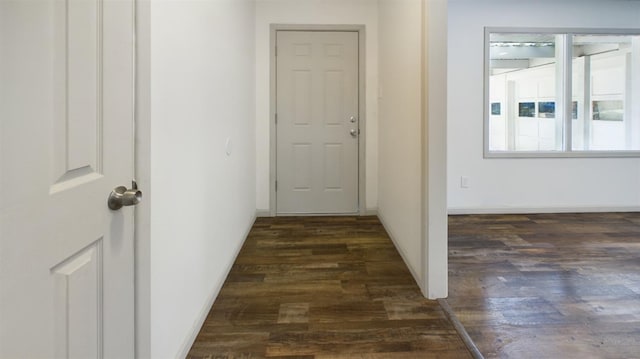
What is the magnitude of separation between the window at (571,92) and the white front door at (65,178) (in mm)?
4386

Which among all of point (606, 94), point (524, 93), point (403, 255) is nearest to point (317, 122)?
point (403, 255)

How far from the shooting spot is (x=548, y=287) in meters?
2.67

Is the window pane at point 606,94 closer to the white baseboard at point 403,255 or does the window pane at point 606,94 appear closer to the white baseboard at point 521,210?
the white baseboard at point 521,210

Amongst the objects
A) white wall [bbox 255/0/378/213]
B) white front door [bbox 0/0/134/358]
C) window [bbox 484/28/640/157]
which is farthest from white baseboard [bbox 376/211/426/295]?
white front door [bbox 0/0/134/358]

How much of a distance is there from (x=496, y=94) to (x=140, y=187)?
176 inches

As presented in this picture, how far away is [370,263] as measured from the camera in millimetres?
3133

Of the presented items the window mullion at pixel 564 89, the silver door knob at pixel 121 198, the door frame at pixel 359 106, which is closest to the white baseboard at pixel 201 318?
the silver door knob at pixel 121 198

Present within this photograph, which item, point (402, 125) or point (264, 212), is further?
point (264, 212)

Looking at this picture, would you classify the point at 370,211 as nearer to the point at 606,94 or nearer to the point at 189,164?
the point at 189,164

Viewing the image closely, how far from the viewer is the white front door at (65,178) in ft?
2.40

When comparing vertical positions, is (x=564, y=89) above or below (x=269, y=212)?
above

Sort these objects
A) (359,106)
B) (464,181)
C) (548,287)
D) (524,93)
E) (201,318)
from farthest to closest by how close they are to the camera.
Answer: (524,93) → (464,181) → (359,106) → (548,287) → (201,318)

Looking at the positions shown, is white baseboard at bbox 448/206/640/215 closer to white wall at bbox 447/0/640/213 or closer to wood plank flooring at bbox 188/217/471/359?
white wall at bbox 447/0/640/213

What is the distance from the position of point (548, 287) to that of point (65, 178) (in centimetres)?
280
